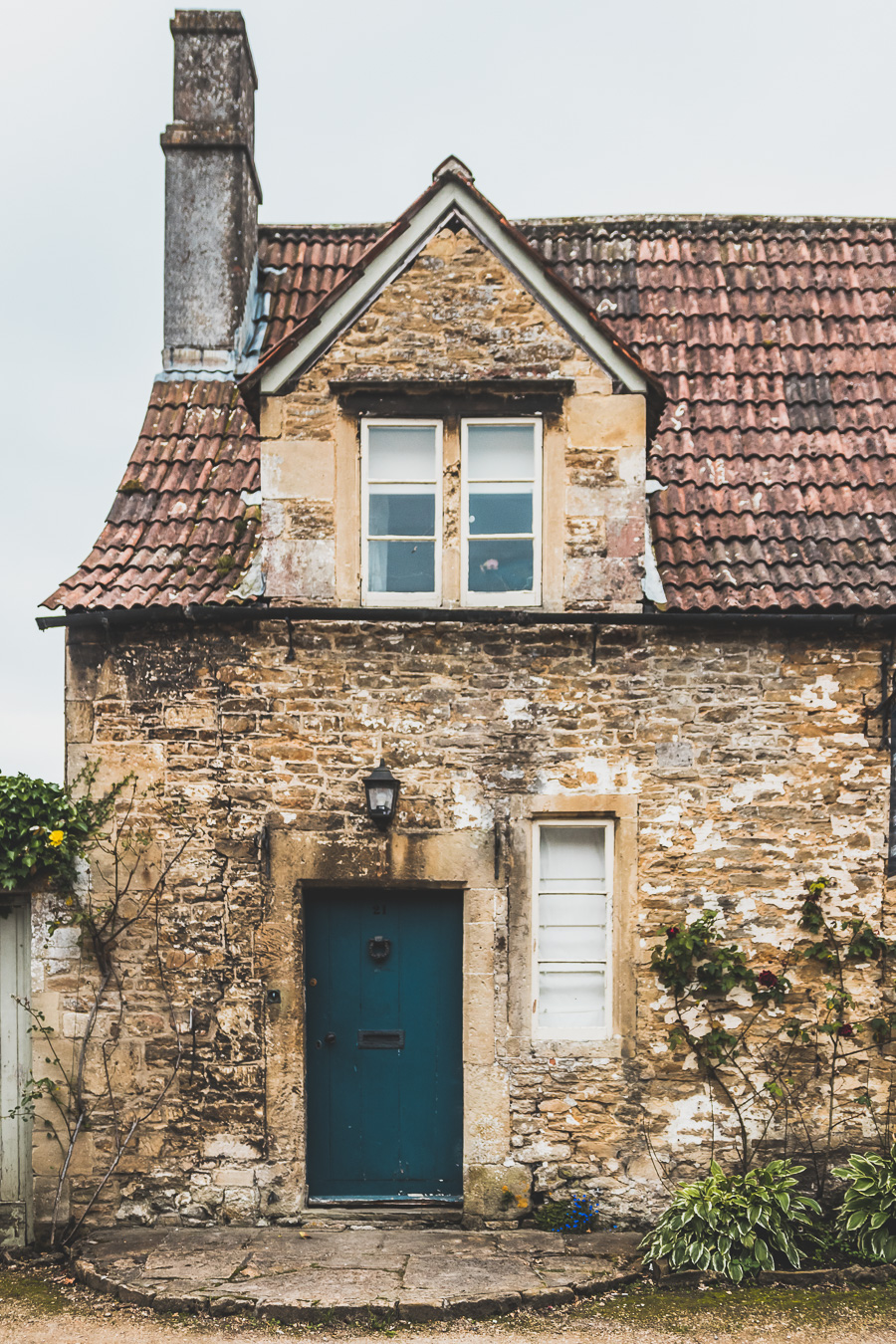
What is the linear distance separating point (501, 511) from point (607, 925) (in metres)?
3.26

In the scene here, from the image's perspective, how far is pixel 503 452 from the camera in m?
7.77

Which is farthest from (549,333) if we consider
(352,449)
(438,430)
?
(352,449)

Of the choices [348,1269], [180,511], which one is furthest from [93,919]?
→ [180,511]

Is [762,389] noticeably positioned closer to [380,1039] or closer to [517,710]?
[517,710]

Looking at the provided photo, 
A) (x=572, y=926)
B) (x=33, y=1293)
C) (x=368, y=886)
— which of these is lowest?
(x=33, y=1293)

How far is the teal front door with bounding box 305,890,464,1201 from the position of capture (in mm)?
7613

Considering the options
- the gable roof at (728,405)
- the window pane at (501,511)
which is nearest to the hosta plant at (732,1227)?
the gable roof at (728,405)

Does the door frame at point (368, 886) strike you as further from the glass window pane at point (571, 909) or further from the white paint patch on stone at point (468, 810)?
the glass window pane at point (571, 909)

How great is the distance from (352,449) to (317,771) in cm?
246

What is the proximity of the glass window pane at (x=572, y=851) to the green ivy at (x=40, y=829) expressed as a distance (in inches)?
131

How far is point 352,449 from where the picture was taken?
25.2 feet

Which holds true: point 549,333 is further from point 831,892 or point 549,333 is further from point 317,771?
point 831,892

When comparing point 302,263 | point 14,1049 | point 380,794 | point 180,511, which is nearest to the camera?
point 380,794

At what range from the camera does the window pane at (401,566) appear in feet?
25.4
